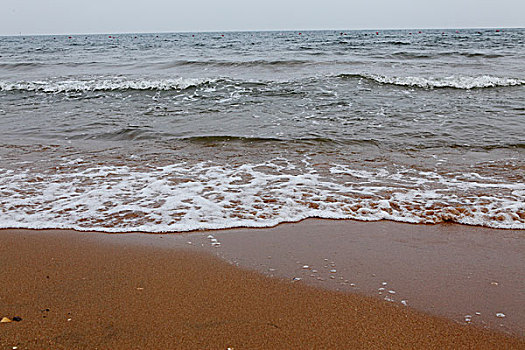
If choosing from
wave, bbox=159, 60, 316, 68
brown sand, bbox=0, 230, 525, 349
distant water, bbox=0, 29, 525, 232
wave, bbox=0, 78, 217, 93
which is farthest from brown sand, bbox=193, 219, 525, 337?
wave, bbox=159, 60, 316, 68

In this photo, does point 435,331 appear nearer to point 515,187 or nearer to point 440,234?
point 440,234

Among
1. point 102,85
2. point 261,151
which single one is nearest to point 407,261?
point 261,151

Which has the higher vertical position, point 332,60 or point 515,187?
point 332,60

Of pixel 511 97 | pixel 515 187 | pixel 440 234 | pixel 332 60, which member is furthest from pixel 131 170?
pixel 332 60

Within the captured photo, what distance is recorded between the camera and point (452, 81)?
39.7 feet

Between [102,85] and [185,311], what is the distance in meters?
12.0

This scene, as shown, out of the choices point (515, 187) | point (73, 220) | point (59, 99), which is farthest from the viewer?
point (59, 99)

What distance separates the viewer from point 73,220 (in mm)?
3766

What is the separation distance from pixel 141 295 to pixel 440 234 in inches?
95.5

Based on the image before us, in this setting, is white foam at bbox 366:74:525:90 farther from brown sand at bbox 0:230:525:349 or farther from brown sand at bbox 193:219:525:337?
brown sand at bbox 0:230:525:349

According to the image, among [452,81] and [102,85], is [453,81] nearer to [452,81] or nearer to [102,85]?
[452,81]

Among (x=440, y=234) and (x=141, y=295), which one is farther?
(x=440, y=234)

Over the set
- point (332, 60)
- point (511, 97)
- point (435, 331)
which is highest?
point (332, 60)

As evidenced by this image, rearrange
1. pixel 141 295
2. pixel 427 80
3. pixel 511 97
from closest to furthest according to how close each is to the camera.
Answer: pixel 141 295
pixel 511 97
pixel 427 80
